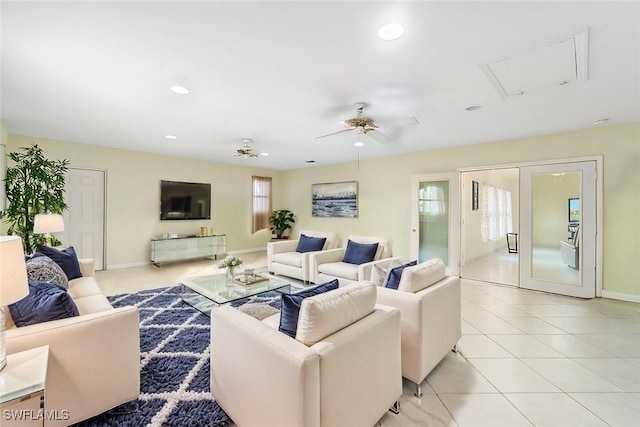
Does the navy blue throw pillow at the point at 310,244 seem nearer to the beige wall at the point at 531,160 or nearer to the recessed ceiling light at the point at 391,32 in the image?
the beige wall at the point at 531,160

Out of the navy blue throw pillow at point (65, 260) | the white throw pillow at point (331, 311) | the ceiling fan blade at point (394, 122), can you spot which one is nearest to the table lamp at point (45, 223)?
the navy blue throw pillow at point (65, 260)

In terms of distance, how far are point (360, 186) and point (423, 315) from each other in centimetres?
470

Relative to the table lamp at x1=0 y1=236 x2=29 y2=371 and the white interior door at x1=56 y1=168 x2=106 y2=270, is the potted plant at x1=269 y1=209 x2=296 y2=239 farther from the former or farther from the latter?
the table lamp at x1=0 y1=236 x2=29 y2=371

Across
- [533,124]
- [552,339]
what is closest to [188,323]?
[552,339]

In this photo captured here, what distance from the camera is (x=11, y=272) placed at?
119cm

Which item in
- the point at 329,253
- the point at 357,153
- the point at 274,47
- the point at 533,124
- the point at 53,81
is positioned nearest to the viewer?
the point at 274,47

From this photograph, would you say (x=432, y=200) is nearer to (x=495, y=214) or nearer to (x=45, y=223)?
(x=495, y=214)

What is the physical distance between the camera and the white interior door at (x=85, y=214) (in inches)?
191

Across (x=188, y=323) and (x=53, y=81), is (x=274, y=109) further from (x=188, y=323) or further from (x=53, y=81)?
(x=188, y=323)

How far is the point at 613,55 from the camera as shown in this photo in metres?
2.06

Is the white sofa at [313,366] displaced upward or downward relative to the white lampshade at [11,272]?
downward

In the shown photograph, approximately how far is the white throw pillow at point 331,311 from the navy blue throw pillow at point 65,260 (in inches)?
122

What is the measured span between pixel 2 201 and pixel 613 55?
265 inches

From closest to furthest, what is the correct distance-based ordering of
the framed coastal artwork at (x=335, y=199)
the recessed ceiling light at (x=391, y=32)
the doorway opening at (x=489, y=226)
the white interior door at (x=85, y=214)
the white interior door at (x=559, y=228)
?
the recessed ceiling light at (x=391, y=32)
the white interior door at (x=559, y=228)
the white interior door at (x=85, y=214)
the doorway opening at (x=489, y=226)
the framed coastal artwork at (x=335, y=199)
